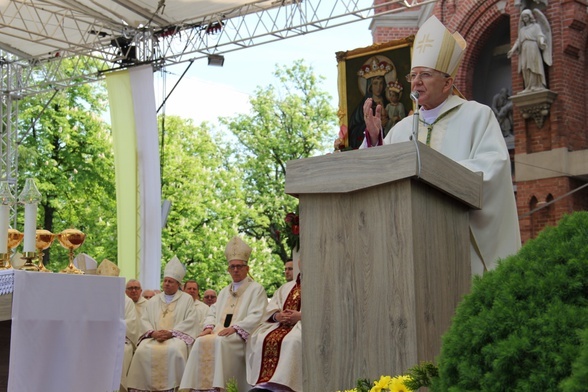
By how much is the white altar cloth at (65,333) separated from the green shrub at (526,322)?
3706mm

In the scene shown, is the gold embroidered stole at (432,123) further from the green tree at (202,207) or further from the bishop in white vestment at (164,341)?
the green tree at (202,207)

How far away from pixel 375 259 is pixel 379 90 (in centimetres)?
1018

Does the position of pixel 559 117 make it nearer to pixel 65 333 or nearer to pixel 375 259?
pixel 65 333

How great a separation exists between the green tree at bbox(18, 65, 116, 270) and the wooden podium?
2294 centimetres

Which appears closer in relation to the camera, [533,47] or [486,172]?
[486,172]

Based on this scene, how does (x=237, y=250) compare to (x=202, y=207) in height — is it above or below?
below

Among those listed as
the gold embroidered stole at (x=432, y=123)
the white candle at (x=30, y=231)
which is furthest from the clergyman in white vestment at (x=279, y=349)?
the gold embroidered stole at (x=432, y=123)

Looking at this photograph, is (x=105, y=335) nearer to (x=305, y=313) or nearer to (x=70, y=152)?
(x=305, y=313)

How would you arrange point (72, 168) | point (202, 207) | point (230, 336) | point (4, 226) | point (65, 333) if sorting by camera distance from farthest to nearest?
point (202, 207), point (72, 168), point (230, 336), point (4, 226), point (65, 333)

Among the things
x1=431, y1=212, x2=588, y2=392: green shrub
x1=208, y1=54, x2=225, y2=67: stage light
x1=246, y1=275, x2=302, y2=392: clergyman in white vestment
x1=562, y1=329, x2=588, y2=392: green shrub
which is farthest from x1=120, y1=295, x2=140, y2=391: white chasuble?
x1=562, y1=329, x2=588, y2=392: green shrub

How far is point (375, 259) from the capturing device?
3264 mm

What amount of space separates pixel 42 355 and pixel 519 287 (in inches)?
158

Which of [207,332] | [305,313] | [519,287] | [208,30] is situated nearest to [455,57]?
[305,313]

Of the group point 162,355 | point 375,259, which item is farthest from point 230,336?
point 375,259
